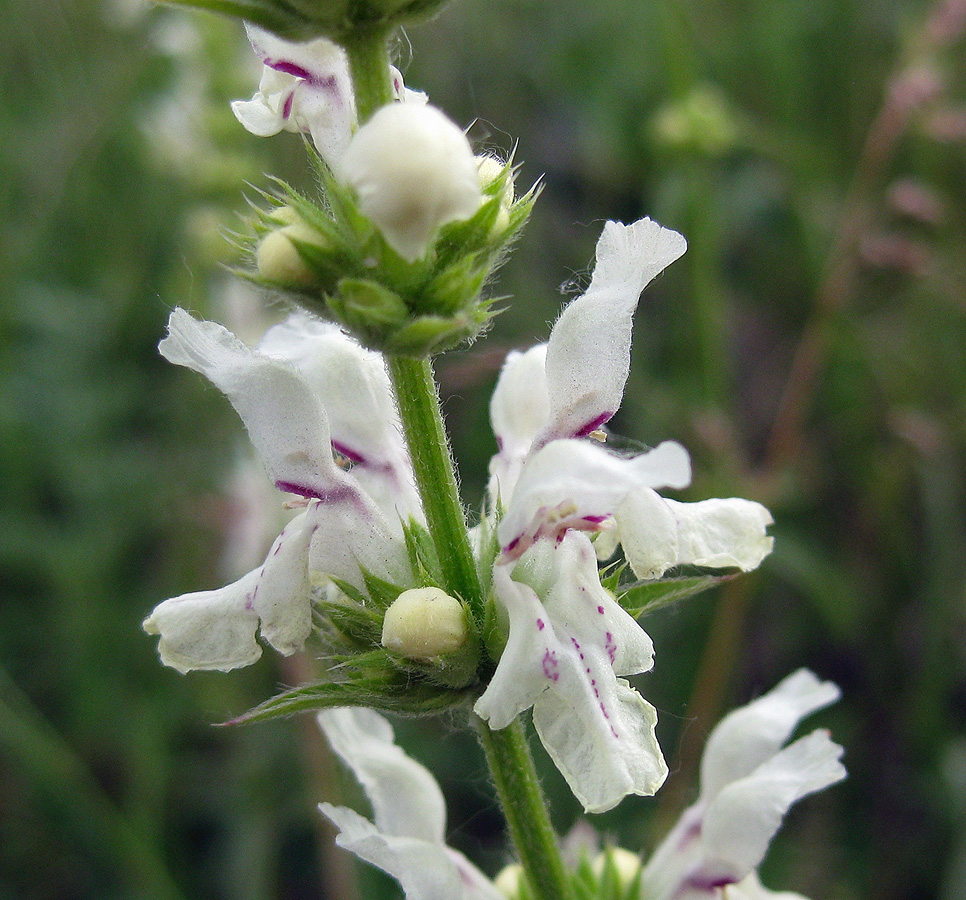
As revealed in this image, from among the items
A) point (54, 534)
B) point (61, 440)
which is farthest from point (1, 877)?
point (61, 440)

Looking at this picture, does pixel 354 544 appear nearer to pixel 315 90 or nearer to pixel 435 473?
pixel 435 473

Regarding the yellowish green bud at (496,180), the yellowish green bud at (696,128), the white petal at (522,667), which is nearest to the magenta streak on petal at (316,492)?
the white petal at (522,667)

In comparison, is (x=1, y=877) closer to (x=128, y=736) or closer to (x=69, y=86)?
(x=128, y=736)

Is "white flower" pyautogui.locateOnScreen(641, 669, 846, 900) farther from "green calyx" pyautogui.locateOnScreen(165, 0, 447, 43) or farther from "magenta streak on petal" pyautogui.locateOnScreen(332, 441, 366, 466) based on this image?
"green calyx" pyautogui.locateOnScreen(165, 0, 447, 43)

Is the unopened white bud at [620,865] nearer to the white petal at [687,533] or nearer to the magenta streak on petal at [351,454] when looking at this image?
the white petal at [687,533]

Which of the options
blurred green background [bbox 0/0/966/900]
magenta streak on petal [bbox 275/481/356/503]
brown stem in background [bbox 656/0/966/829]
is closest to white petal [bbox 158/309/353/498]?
magenta streak on petal [bbox 275/481/356/503]

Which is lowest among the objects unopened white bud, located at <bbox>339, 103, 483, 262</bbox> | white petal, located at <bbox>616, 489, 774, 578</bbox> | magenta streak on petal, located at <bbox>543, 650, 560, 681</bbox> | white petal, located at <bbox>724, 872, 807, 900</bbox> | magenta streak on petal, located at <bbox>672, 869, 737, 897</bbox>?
white petal, located at <bbox>724, 872, 807, 900</bbox>

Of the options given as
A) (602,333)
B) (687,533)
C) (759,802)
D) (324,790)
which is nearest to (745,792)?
(759,802)
